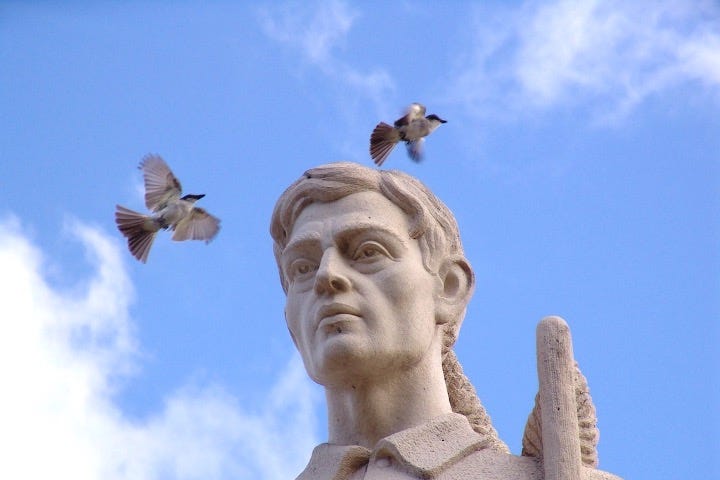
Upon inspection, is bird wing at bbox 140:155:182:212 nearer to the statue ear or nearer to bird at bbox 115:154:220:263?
bird at bbox 115:154:220:263

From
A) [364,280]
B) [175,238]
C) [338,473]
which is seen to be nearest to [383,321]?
[364,280]

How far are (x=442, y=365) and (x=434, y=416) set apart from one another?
809 mm

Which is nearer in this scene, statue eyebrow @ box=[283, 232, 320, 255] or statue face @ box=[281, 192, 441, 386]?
statue face @ box=[281, 192, 441, 386]

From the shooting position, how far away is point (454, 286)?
9789 mm

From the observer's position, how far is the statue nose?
9.20 m

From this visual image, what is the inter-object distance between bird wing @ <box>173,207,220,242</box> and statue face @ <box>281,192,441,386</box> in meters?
1.22

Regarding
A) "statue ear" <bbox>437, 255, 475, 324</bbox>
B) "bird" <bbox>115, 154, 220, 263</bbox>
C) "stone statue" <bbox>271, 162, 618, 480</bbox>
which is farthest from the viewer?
"bird" <bbox>115, 154, 220, 263</bbox>

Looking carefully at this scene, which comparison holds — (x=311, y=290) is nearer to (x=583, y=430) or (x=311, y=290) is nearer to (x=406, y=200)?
(x=406, y=200)

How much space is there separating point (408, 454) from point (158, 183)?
299 cm

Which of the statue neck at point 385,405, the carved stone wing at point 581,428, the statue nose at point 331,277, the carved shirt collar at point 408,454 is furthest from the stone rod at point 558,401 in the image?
the statue nose at point 331,277

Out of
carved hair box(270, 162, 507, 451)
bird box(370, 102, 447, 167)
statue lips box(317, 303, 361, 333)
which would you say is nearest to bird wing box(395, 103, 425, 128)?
bird box(370, 102, 447, 167)

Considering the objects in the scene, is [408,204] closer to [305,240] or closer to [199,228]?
[305,240]

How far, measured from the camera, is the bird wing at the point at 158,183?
10.8m

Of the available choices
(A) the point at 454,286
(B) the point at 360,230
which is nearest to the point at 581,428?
(A) the point at 454,286
